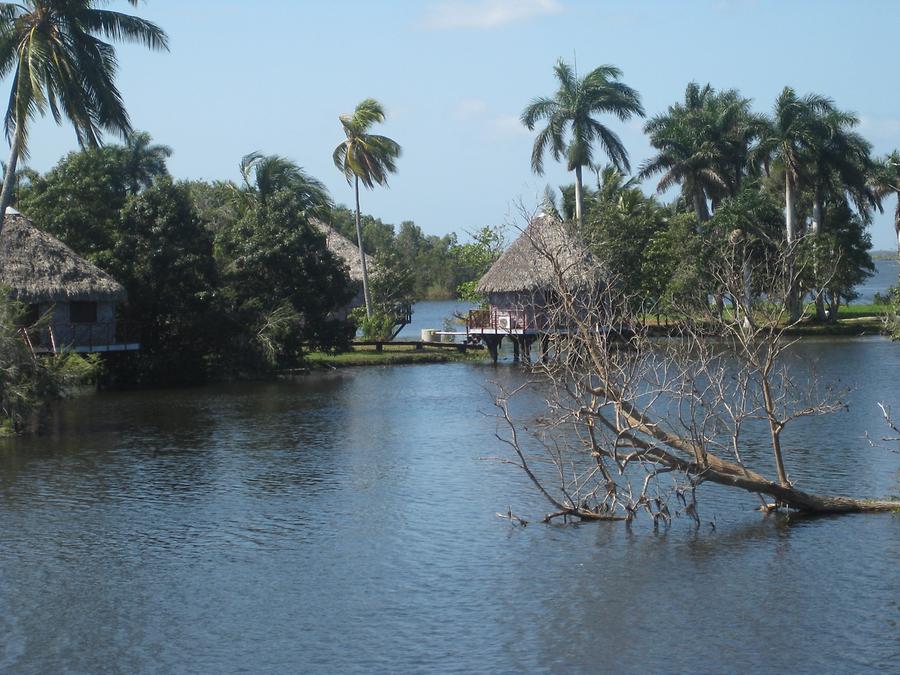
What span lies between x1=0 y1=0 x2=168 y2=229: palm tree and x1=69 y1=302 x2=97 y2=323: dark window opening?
6827 mm

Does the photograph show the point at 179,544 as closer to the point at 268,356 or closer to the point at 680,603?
the point at 680,603

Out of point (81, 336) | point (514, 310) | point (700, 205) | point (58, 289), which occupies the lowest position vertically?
point (81, 336)

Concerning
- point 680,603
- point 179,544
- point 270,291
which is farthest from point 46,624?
point 270,291

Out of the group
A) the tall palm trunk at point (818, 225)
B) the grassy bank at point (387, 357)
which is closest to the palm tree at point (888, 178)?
the tall palm trunk at point (818, 225)

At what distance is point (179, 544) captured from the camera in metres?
19.1

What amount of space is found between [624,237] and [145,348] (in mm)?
25003

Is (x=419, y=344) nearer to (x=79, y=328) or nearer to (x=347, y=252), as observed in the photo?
(x=347, y=252)

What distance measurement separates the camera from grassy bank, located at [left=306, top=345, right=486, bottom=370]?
4984 centimetres

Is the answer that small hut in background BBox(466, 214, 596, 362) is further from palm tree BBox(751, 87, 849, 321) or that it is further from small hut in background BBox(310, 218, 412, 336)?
palm tree BBox(751, 87, 849, 321)

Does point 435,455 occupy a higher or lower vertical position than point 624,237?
lower

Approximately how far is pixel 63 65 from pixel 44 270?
858cm

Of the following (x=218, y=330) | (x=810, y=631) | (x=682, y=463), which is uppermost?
(x=218, y=330)

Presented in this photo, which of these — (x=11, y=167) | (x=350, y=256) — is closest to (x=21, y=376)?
(x=11, y=167)

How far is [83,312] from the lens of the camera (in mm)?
39844
